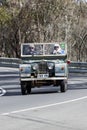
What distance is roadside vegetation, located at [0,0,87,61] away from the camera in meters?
52.2

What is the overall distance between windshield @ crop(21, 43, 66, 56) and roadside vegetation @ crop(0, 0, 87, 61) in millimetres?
28866

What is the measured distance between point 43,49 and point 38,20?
3196 cm

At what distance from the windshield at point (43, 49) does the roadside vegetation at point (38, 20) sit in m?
28.9

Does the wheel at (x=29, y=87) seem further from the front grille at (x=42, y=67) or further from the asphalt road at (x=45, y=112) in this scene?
the asphalt road at (x=45, y=112)

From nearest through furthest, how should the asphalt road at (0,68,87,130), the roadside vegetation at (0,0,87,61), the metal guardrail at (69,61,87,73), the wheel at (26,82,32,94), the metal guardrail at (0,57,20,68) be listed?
the asphalt road at (0,68,87,130)
the wheel at (26,82,32,94)
the metal guardrail at (69,61,87,73)
the metal guardrail at (0,57,20,68)
the roadside vegetation at (0,0,87,61)

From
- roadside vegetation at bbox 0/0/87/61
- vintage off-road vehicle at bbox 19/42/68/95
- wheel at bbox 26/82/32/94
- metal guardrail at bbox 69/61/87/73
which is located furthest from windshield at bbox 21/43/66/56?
roadside vegetation at bbox 0/0/87/61

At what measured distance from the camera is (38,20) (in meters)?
52.8

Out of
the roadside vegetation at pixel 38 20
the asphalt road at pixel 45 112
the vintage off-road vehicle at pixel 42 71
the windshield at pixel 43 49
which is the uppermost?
the roadside vegetation at pixel 38 20

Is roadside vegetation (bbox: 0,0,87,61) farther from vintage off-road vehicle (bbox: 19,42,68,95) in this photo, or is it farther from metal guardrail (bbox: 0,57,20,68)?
vintage off-road vehicle (bbox: 19,42,68,95)

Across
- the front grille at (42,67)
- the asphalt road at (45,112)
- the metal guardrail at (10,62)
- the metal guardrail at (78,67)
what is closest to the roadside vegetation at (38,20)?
the metal guardrail at (10,62)

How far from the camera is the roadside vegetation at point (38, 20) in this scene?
5225 centimetres

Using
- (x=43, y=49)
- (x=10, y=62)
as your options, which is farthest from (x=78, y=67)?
(x=43, y=49)

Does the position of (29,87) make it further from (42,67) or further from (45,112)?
(45,112)

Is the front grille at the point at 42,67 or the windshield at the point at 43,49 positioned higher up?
Answer: the windshield at the point at 43,49
